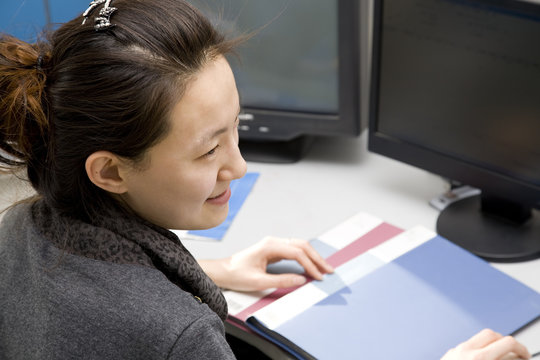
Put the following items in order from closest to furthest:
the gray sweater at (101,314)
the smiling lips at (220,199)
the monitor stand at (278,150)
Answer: the gray sweater at (101,314)
the smiling lips at (220,199)
the monitor stand at (278,150)

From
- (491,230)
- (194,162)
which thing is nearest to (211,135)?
(194,162)

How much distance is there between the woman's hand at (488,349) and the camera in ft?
2.99

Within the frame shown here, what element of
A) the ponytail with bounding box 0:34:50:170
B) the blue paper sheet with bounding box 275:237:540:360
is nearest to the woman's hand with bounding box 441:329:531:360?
the blue paper sheet with bounding box 275:237:540:360

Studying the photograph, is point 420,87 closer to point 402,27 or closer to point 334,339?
point 402,27

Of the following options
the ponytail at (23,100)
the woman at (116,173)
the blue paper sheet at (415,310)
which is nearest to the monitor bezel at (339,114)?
the blue paper sheet at (415,310)

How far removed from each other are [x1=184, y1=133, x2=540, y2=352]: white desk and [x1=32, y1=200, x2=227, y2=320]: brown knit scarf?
352 mm

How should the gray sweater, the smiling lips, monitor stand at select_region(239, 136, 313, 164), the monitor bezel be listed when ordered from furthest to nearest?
monitor stand at select_region(239, 136, 313, 164)
the monitor bezel
the smiling lips
the gray sweater

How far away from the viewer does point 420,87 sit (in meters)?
1.23

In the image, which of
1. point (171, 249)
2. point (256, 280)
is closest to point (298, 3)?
point (256, 280)

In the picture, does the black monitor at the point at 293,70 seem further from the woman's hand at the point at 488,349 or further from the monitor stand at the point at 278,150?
the woman's hand at the point at 488,349

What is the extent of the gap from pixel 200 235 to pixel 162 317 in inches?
21.0

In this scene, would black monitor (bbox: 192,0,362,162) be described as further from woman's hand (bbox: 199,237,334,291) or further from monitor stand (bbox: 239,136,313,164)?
woman's hand (bbox: 199,237,334,291)

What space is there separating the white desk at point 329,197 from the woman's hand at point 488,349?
0.22 metres

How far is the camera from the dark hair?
0.76 meters
